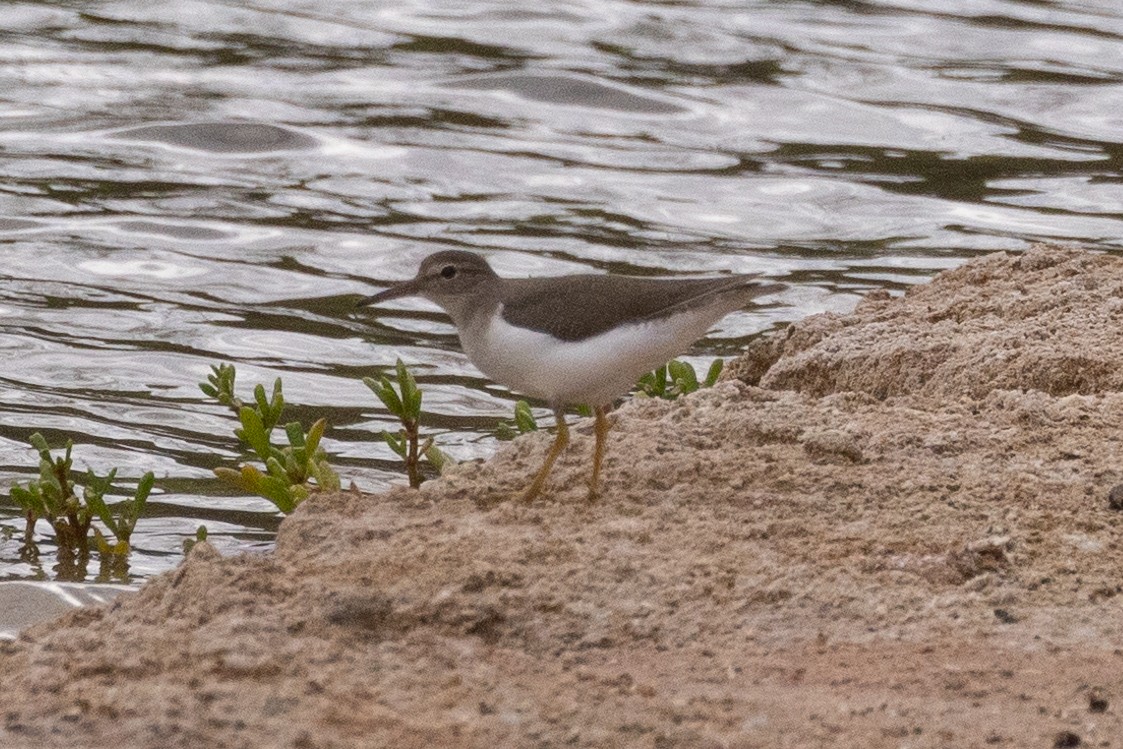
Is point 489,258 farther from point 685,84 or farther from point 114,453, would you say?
point 685,84

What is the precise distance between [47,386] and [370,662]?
5.14 metres

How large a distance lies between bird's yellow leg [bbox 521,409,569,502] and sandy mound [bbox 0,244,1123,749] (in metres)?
0.07

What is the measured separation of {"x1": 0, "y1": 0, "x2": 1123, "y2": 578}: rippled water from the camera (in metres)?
8.82

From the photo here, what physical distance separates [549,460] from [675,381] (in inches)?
78.0

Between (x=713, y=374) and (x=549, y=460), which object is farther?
(x=713, y=374)

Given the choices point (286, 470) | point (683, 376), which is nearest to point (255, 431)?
point (286, 470)

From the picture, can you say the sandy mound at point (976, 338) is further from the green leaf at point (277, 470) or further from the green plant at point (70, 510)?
the green plant at point (70, 510)

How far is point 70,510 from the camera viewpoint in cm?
617

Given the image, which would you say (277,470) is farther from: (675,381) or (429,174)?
(429,174)

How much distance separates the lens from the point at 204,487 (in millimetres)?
7434

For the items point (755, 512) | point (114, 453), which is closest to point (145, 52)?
point (114, 453)

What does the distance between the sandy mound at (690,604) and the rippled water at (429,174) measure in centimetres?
197

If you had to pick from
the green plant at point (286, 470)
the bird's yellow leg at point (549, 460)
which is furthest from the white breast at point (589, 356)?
the green plant at point (286, 470)

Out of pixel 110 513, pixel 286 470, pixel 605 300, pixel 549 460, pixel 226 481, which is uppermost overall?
pixel 605 300
